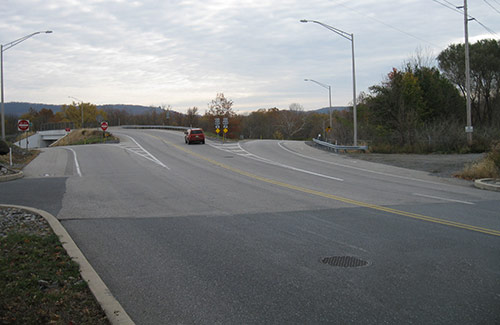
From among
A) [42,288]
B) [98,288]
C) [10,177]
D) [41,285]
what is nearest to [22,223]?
[41,285]

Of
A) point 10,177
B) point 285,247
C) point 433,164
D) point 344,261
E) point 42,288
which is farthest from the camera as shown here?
point 433,164

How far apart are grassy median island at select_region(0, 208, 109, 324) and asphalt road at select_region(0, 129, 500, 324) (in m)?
0.45

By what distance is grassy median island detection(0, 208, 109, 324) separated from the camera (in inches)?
182

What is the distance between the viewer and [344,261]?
687 cm

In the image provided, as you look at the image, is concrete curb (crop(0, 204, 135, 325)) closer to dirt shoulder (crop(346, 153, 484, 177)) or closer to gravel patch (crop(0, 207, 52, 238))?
gravel patch (crop(0, 207, 52, 238))

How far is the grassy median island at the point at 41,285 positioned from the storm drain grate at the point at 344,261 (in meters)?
3.40

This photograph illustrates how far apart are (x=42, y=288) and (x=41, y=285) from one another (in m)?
0.11

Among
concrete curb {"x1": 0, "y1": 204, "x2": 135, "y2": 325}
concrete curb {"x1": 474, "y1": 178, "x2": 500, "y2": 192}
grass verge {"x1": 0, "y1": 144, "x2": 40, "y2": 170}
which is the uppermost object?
grass verge {"x1": 0, "y1": 144, "x2": 40, "y2": 170}

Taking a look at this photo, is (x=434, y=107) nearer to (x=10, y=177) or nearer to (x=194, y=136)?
(x=194, y=136)

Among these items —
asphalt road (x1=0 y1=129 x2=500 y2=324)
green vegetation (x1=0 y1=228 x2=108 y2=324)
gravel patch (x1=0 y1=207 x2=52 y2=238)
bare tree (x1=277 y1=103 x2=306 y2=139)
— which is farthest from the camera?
bare tree (x1=277 y1=103 x2=306 y2=139)

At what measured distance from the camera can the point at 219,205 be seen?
12.3 metres

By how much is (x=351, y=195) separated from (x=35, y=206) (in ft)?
29.9

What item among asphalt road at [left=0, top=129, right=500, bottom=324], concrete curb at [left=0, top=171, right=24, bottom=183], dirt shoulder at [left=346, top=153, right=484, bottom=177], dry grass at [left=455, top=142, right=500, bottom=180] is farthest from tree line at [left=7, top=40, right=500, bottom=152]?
concrete curb at [left=0, top=171, right=24, bottom=183]

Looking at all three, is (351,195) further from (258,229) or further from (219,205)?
(258,229)
